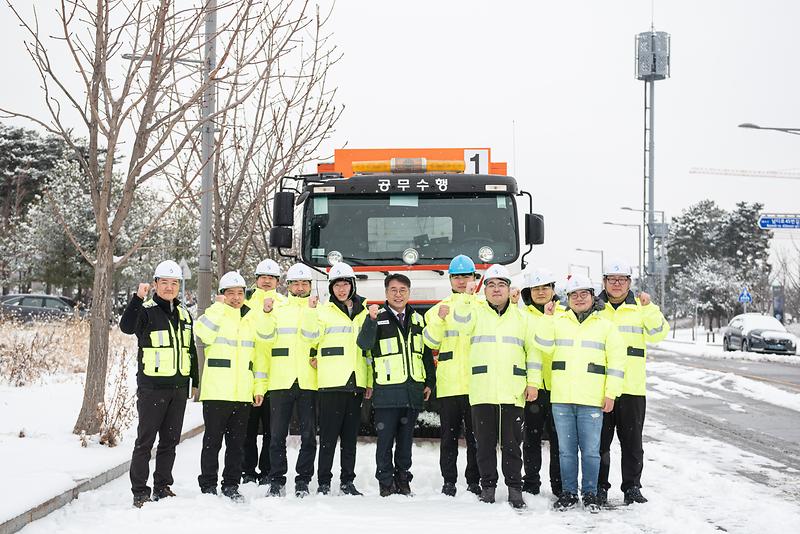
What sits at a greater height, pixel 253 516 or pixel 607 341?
pixel 607 341

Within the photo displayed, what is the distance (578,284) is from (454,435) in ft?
5.83

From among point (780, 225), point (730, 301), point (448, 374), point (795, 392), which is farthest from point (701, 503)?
point (730, 301)

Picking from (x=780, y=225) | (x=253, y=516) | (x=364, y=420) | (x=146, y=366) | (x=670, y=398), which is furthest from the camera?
(x=780, y=225)

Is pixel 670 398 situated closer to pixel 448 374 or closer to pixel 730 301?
pixel 448 374

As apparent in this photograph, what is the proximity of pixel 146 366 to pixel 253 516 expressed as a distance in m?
1.55

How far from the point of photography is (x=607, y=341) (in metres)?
7.79

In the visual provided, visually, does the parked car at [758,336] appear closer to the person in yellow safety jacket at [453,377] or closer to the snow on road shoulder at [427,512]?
the snow on road shoulder at [427,512]

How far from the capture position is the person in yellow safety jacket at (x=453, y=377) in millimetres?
8016

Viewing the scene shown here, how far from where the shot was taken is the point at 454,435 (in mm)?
8312

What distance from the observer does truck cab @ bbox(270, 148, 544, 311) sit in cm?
1008

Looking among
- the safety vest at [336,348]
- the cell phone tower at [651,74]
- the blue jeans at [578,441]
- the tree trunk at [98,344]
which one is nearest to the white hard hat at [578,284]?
the blue jeans at [578,441]

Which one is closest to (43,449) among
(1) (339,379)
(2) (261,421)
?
(2) (261,421)

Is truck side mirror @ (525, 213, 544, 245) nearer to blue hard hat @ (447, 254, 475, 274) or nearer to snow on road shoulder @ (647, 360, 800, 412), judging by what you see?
blue hard hat @ (447, 254, 475, 274)

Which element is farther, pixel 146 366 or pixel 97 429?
pixel 97 429
